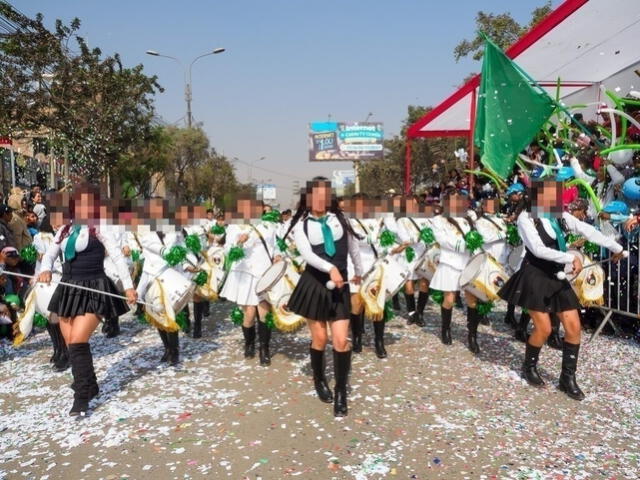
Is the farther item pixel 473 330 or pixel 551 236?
pixel 473 330

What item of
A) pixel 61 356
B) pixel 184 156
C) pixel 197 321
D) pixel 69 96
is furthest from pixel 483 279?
pixel 184 156

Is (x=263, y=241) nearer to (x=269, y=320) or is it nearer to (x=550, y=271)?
(x=269, y=320)

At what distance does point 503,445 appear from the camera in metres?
3.72

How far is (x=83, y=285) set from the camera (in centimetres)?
450

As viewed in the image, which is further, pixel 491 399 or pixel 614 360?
pixel 614 360

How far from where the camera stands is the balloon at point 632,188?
594 cm

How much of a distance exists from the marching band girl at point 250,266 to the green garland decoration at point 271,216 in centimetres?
10

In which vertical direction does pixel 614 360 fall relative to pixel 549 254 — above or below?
below

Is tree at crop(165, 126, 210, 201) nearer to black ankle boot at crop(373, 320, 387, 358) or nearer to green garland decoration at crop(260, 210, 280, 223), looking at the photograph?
green garland decoration at crop(260, 210, 280, 223)

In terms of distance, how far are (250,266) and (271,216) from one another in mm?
642

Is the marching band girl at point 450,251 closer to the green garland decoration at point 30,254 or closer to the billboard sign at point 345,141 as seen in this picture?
the green garland decoration at point 30,254

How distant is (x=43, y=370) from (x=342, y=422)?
344 centimetres

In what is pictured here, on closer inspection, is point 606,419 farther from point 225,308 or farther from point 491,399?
point 225,308

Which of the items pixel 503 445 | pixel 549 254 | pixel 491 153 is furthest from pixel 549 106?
pixel 503 445
